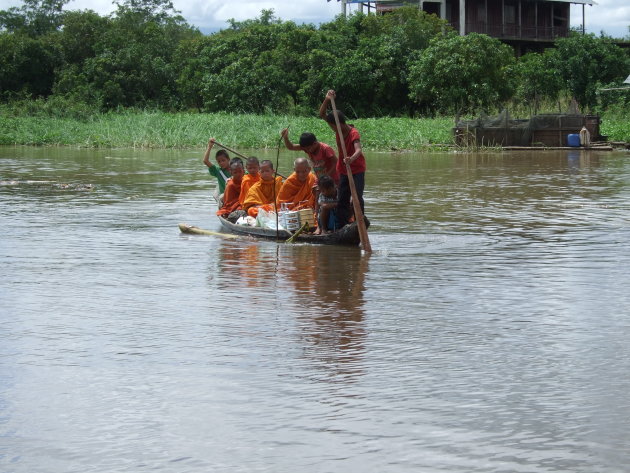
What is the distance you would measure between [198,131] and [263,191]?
2645 centimetres

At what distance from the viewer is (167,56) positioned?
177ft

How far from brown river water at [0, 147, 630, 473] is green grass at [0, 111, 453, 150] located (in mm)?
21523

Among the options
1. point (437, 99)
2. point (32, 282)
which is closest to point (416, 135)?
point (437, 99)

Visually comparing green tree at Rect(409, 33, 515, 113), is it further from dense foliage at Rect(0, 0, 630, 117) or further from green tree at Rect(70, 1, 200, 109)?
green tree at Rect(70, 1, 200, 109)

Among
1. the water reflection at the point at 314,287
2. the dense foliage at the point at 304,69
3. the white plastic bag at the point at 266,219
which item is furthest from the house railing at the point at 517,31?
the water reflection at the point at 314,287

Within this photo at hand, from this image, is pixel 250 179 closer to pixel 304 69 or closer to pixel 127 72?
pixel 304 69

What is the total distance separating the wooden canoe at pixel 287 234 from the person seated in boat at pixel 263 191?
343mm

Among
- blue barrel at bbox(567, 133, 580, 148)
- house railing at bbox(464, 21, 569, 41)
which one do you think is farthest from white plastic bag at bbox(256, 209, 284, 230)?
house railing at bbox(464, 21, 569, 41)

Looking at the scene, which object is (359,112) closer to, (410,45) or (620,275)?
(410,45)

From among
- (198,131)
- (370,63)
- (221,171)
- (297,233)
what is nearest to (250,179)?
(221,171)

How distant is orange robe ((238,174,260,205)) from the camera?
43.7ft

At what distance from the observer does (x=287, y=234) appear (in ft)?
39.3

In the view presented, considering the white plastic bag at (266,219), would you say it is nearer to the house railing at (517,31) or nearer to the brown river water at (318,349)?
the brown river water at (318,349)

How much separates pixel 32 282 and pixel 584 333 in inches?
190
